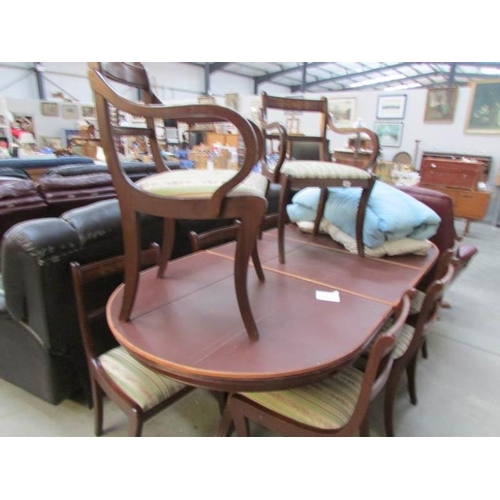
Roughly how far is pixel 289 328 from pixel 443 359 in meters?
1.46

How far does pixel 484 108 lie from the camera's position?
5.40 metres

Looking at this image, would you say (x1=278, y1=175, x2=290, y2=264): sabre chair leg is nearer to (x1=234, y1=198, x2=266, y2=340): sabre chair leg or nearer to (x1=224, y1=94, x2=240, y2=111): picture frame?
(x1=234, y1=198, x2=266, y2=340): sabre chair leg

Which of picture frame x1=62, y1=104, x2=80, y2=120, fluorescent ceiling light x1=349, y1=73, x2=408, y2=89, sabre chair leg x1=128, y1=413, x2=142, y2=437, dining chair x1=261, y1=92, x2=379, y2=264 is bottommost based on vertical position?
sabre chair leg x1=128, y1=413, x2=142, y2=437

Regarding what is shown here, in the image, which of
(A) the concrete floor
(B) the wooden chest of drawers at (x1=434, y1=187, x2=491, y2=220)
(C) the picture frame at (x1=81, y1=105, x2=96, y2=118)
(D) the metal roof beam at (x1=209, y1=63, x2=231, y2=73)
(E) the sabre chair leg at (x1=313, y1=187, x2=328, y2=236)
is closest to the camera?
(A) the concrete floor

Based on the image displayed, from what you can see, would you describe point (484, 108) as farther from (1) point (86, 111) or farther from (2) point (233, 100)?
(1) point (86, 111)

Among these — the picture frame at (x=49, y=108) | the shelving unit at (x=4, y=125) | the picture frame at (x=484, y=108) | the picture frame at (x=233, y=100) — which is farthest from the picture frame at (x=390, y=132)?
the picture frame at (x=49, y=108)

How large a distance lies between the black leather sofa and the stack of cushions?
3.39 feet

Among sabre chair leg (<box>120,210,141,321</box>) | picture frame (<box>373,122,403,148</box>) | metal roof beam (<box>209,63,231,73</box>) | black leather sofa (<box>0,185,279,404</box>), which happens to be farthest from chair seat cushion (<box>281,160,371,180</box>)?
metal roof beam (<box>209,63,231,73</box>)

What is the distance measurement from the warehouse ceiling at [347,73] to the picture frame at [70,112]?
4456 millimetres

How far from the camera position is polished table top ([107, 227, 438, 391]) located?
2.92ft

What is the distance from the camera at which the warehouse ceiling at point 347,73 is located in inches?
406

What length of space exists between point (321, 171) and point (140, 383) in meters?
1.19

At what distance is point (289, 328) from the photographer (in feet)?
3.52

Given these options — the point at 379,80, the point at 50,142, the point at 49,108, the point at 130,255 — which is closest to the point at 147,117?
the point at 130,255
